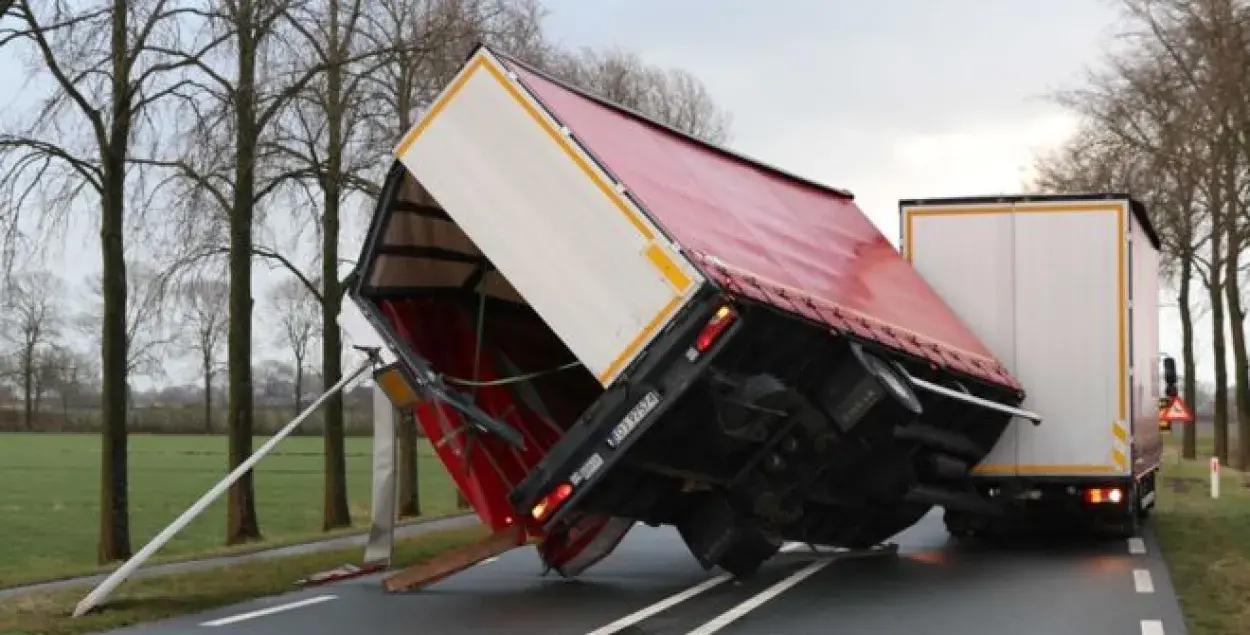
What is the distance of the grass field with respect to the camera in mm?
25578

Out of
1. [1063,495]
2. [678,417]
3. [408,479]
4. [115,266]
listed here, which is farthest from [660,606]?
[408,479]

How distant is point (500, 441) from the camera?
37.1 feet

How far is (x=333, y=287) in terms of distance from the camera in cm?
2119

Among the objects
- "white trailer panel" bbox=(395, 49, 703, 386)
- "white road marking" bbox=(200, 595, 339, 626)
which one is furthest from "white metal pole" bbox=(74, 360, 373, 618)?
"white trailer panel" bbox=(395, 49, 703, 386)

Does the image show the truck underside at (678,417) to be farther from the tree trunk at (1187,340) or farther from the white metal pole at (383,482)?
the tree trunk at (1187,340)

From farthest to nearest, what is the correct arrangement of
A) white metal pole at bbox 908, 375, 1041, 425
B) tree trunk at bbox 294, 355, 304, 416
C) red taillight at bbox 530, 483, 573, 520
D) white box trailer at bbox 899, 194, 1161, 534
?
1. tree trunk at bbox 294, 355, 304, 416
2. white box trailer at bbox 899, 194, 1161, 534
3. white metal pole at bbox 908, 375, 1041, 425
4. red taillight at bbox 530, 483, 573, 520

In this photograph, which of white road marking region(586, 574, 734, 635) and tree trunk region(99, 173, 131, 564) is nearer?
white road marking region(586, 574, 734, 635)

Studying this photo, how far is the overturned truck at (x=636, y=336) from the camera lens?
362 inches

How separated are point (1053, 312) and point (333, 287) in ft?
34.7

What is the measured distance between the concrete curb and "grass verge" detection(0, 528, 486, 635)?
392 mm

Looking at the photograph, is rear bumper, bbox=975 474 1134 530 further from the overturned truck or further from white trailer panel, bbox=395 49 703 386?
white trailer panel, bbox=395 49 703 386

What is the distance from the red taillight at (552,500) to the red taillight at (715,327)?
1.38 meters

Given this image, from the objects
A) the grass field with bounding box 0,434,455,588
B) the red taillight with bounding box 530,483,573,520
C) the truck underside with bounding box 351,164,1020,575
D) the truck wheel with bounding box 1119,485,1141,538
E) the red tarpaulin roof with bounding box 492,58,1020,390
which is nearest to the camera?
the truck underside with bounding box 351,164,1020,575

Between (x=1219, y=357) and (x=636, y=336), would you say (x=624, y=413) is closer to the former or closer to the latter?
(x=636, y=336)
